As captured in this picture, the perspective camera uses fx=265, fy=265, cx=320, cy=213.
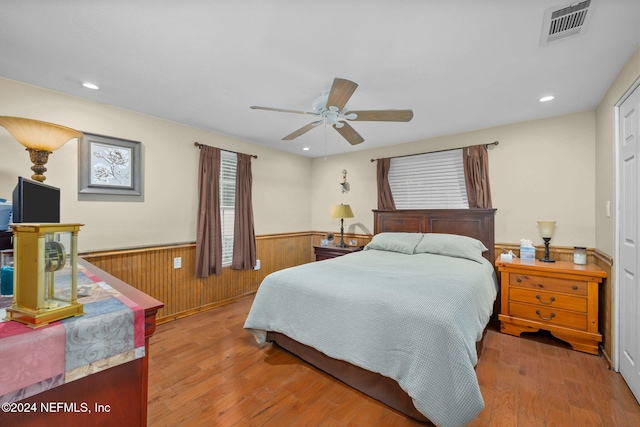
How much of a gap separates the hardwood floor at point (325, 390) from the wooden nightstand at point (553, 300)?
17 cm

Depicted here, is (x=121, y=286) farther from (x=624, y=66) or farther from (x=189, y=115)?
(x=624, y=66)

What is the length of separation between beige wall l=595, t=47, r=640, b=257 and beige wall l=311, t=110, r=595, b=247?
132 mm

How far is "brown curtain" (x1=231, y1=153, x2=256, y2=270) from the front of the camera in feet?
12.7

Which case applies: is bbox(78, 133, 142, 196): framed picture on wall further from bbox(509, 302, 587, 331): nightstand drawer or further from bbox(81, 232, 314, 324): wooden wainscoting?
bbox(509, 302, 587, 331): nightstand drawer

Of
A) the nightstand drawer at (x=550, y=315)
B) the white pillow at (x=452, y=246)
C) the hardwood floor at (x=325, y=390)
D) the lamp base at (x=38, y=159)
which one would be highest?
the lamp base at (x=38, y=159)

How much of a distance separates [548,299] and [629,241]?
0.93 meters

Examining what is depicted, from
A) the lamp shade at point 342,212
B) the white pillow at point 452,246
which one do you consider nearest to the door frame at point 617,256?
the white pillow at point 452,246

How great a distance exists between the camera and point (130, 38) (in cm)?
171

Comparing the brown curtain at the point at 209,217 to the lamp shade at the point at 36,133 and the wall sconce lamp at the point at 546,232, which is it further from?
the wall sconce lamp at the point at 546,232

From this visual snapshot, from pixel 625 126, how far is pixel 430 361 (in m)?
2.36

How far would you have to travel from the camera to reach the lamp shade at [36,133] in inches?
70.1

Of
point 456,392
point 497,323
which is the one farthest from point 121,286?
point 497,323

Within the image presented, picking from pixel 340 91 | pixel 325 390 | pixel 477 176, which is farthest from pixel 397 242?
pixel 340 91

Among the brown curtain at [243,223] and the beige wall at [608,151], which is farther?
the brown curtain at [243,223]
